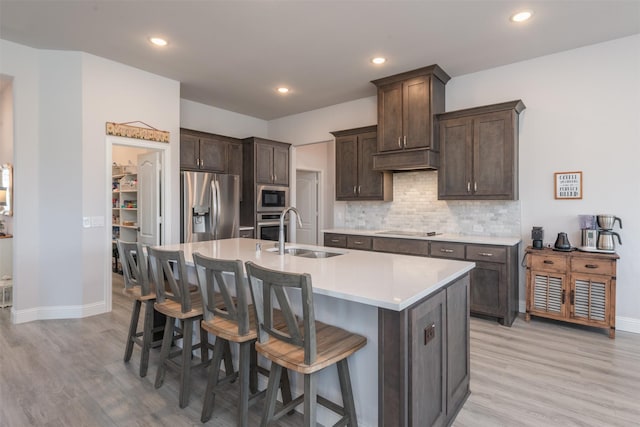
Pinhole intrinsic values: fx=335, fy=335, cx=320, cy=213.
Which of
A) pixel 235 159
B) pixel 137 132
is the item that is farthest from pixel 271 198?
pixel 137 132

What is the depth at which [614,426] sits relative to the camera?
1922 millimetres

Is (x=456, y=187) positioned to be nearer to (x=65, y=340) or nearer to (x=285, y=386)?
(x=285, y=386)

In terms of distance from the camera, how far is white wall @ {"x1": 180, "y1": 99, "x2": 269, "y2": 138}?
17.8ft

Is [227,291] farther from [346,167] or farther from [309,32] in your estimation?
[346,167]

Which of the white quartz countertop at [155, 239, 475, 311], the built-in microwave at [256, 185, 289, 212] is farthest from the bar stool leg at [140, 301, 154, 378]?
the built-in microwave at [256, 185, 289, 212]

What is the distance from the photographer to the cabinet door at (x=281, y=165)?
592 cm

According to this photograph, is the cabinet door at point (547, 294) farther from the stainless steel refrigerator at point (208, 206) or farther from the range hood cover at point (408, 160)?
the stainless steel refrigerator at point (208, 206)

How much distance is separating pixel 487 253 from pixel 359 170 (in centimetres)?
215

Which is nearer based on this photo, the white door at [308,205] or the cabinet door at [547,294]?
the cabinet door at [547,294]

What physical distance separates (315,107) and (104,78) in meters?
3.09

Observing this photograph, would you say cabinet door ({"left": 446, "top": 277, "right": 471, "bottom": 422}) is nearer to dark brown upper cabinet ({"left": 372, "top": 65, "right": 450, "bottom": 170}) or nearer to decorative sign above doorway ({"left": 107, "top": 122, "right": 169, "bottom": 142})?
Answer: dark brown upper cabinet ({"left": 372, "top": 65, "right": 450, "bottom": 170})

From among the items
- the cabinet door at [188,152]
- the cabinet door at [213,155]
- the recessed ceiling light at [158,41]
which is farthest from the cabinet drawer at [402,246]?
the recessed ceiling light at [158,41]

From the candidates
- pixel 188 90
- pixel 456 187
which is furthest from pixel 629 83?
pixel 188 90

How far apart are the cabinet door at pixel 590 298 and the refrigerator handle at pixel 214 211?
4.35 meters
